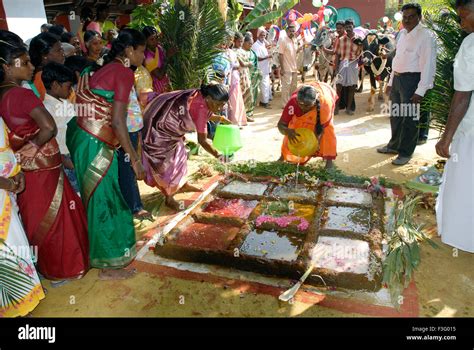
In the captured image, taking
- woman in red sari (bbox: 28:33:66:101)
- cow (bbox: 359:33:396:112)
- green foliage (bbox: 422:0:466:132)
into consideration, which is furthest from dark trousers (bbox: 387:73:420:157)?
woman in red sari (bbox: 28:33:66:101)

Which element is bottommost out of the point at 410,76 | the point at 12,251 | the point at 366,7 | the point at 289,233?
the point at 289,233

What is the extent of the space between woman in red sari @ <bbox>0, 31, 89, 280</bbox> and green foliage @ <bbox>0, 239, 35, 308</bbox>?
341 millimetres

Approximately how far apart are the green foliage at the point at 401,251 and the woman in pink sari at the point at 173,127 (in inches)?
72.5

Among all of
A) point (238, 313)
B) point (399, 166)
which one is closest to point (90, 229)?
point (238, 313)

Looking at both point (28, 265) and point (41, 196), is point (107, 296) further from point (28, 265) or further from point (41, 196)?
point (41, 196)

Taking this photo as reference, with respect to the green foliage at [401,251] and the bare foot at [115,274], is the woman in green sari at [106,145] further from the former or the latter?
the green foliage at [401,251]

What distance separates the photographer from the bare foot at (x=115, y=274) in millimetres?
2994

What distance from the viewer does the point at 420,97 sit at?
493 centimetres

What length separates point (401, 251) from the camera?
2977 mm

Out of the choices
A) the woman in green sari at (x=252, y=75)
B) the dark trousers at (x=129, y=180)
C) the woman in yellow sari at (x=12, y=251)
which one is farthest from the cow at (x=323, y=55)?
the woman in yellow sari at (x=12, y=251)

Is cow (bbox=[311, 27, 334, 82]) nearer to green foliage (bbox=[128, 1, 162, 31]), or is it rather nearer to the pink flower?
green foliage (bbox=[128, 1, 162, 31])

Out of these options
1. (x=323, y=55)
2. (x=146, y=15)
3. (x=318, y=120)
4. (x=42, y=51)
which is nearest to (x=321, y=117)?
(x=318, y=120)

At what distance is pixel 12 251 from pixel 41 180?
1.65ft

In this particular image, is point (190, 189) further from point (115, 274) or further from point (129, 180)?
point (115, 274)
